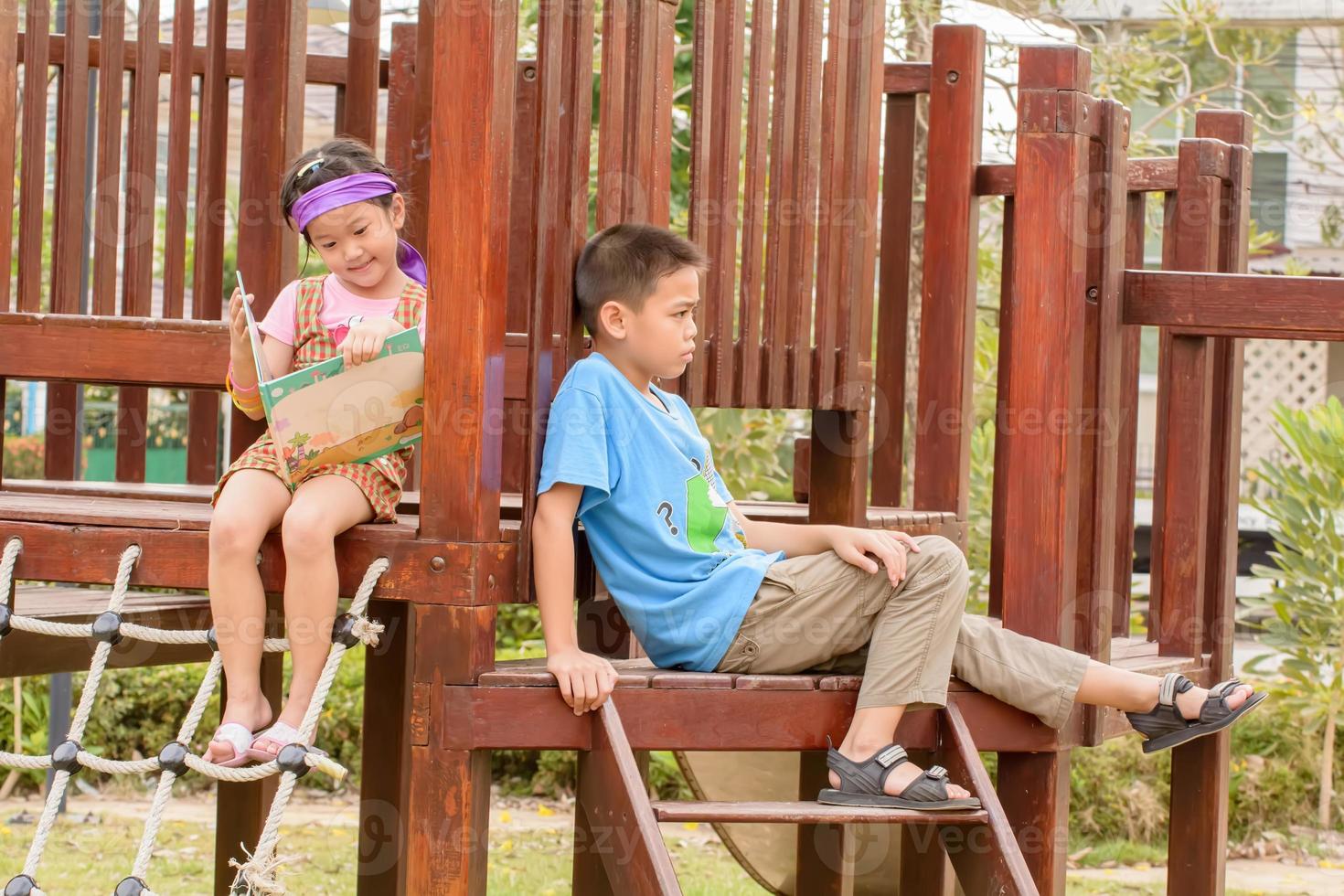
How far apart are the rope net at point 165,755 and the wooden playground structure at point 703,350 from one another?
0.26 feet

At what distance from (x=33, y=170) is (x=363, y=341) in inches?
57.6

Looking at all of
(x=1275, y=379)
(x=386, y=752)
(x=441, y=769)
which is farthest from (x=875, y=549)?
(x=1275, y=379)

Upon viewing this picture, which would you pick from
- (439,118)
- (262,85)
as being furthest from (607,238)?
(262,85)

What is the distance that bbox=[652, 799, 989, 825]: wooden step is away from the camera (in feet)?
8.77

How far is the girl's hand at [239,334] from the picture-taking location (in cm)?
292

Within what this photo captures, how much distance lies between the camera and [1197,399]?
3.49 m

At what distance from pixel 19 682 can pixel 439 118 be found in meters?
5.63

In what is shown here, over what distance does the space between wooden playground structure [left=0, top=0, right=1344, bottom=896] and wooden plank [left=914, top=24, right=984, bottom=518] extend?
0.4 inches

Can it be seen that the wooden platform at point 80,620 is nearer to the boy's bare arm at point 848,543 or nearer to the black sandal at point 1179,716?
the boy's bare arm at point 848,543

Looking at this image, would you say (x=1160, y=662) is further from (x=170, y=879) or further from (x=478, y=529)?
(x=170, y=879)

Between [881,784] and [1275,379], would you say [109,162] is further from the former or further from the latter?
[1275,379]

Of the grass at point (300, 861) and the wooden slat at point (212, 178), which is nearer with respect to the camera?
the wooden slat at point (212, 178)

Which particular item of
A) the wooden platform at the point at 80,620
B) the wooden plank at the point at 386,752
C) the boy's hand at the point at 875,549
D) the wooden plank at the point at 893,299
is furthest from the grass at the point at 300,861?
the boy's hand at the point at 875,549

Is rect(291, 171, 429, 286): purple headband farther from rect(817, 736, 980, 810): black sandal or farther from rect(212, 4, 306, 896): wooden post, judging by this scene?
rect(817, 736, 980, 810): black sandal
